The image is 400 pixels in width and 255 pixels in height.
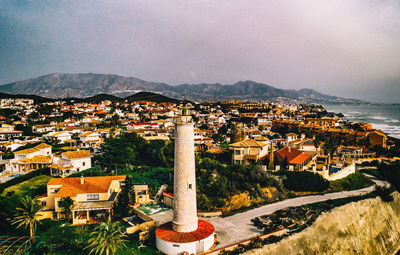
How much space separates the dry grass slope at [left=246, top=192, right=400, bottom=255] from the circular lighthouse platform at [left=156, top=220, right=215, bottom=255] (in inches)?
112

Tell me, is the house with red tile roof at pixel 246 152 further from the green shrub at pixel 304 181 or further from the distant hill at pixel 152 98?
the distant hill at pixel 152 98

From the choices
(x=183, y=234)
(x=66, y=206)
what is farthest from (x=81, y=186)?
(x=183, y=234)

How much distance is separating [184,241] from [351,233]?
17.3m

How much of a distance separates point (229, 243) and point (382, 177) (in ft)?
108

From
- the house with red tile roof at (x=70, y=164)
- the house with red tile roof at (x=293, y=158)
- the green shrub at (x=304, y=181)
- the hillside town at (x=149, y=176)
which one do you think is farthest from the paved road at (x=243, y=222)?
the house with red tile roof at (x=70, y=164)

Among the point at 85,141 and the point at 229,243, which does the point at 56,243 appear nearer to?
the point at 229,243

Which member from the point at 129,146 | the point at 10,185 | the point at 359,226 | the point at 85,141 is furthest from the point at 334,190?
the point at 85,141

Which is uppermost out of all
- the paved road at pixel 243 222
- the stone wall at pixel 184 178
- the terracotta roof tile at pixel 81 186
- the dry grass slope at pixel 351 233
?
the stone wall at pixel 184 178

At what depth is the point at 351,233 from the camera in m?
23.9

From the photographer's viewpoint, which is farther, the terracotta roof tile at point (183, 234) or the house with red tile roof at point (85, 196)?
the house with red tile roof at point (85, 196)

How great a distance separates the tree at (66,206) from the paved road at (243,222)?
10.6 m

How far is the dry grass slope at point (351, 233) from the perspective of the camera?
19134 mm

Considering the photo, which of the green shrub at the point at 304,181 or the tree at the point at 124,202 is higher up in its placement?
the tree at the point at 124,202

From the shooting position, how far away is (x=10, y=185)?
26.1 m
